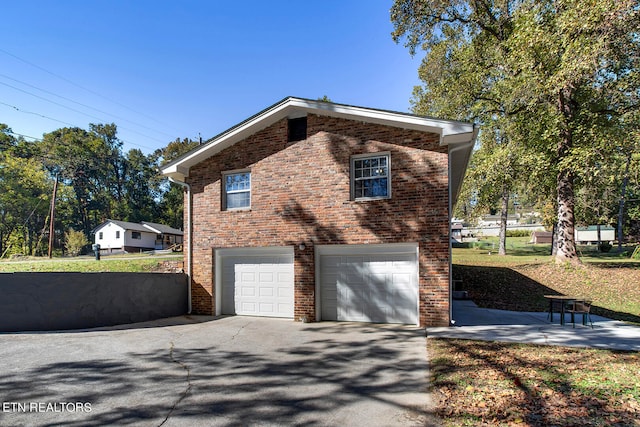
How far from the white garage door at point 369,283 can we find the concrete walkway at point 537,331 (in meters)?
1.15

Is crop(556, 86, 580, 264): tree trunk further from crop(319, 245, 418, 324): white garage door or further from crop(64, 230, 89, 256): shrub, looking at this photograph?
crop(64, 230, 89, 256): shrub

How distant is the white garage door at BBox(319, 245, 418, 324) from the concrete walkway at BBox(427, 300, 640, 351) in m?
1.15

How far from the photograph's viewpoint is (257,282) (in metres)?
10.5

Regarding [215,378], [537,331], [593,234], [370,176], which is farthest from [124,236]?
[593,234]

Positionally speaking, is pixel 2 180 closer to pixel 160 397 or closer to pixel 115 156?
pixel 115 156

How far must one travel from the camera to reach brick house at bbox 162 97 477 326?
8609 millimetres

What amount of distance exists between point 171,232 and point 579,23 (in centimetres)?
4645

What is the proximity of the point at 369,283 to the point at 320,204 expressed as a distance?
8.63 feet

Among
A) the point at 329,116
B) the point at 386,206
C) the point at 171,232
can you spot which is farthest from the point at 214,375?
the point at 171,232

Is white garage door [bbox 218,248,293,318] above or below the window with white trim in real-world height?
below

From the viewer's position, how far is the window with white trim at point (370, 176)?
9.22 metres

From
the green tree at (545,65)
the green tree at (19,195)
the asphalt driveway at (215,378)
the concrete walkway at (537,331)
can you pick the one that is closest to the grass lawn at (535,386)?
the asphalt driveway at (215,378)

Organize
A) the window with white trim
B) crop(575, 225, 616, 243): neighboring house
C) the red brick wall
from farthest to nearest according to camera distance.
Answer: crop(575, 225, 616, 243): neighboring house < the window with white trim < the red brick wall

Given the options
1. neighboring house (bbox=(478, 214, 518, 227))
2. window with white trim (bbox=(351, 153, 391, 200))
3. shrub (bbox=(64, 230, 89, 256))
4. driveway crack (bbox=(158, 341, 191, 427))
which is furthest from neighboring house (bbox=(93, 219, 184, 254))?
neighboring house (bbox=(478, 214, 518, 227))
